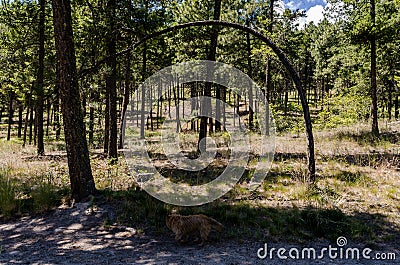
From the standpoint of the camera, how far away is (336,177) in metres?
8.39

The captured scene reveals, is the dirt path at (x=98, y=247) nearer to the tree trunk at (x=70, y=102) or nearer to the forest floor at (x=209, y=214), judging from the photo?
the forest floor at (x=209, y=214)

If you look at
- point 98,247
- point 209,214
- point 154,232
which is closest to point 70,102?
point 98,247

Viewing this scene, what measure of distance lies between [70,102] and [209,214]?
3921 mm

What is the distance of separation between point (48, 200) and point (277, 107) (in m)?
10.5

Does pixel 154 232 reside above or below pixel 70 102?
below

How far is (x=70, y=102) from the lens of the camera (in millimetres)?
6535

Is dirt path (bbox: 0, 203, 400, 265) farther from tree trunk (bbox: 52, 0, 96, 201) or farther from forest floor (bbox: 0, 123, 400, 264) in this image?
tree trunk (bbox: 52, 0, 96, 201)

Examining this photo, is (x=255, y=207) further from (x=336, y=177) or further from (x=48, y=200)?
(x=48, y=200)

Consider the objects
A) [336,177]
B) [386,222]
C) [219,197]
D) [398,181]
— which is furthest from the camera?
[336,177]

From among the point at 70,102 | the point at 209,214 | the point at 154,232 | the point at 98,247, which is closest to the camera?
the point at 98,247

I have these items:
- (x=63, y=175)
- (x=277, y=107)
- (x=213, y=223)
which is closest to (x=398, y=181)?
(x=213, y=223)

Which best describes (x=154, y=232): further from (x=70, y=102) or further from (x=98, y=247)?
(x=70, y=102)

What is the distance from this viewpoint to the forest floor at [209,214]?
4770 mm

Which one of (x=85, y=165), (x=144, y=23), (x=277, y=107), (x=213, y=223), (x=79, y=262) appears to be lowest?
(x=79, y=262)
